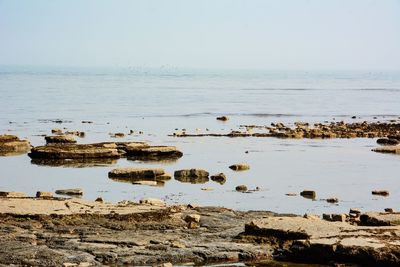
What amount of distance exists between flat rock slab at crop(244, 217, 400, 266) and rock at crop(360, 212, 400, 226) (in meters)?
0.65

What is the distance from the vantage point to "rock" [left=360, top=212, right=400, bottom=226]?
1219cm

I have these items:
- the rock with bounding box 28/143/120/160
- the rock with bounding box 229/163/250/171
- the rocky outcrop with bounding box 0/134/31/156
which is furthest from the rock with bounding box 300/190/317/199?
the rocky outcrop with bounding box 0/134/31/156

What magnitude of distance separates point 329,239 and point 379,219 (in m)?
1.91

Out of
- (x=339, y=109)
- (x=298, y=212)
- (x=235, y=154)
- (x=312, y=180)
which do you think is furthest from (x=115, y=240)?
(x=339, y=109)

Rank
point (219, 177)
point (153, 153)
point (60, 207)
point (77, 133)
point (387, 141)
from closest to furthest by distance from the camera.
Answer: point (60, 207)
point (219, 177)
point (153, 153)
point (387, 141)
point (77, 133)

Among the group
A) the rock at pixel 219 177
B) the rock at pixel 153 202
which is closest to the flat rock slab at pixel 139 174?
the rock at pixel 219 177

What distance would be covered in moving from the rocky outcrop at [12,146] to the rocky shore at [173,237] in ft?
39.6

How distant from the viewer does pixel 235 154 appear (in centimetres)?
2566

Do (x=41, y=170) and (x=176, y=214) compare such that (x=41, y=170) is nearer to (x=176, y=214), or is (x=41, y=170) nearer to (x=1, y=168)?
(x=1, y=168)

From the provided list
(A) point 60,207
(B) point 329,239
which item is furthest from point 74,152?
(B) point 329,239

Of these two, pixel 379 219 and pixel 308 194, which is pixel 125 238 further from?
pixel 308 194

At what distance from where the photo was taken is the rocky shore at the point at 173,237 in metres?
10.1

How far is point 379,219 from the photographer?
12273 millimetres

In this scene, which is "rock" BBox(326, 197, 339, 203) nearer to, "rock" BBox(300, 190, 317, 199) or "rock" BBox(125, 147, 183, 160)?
"rock" BBox(300, 190, 317, 199)
